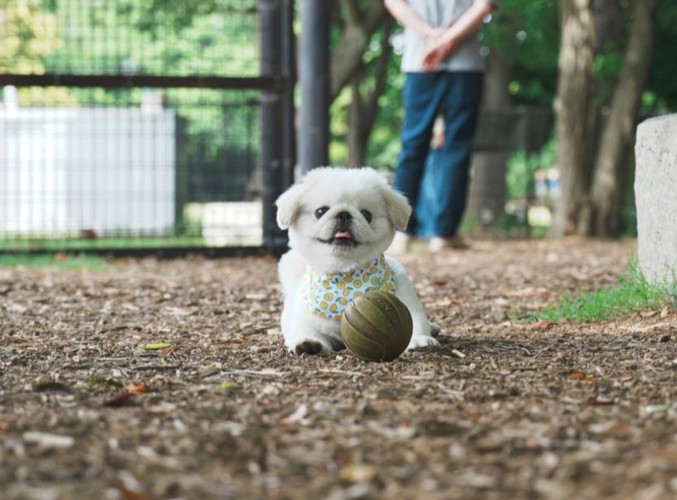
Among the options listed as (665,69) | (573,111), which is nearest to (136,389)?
(573,111)

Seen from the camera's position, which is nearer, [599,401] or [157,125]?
[599,401]

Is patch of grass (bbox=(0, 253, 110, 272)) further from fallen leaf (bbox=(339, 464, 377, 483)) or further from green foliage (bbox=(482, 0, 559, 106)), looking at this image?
green foliage (bbox=(482, 0, 559, 106))

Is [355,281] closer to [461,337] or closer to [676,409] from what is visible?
[461,337]

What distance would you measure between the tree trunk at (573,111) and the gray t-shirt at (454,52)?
3208 millimetres

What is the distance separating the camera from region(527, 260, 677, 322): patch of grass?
5.71 meters

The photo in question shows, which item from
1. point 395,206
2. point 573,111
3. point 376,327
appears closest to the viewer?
point 376,327

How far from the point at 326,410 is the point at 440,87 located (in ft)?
20.4

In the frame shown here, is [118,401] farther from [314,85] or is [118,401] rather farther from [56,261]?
[56,261]

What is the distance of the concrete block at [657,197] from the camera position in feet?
18.4

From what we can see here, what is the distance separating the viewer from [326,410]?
139 inches

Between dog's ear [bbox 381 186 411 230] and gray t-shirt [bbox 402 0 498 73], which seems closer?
dog's ear [bbox 381 186 411 230]

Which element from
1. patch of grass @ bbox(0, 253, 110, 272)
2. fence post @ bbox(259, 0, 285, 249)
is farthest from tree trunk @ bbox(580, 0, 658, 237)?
patch of grass @ bbox(0, 253, 110, 272)

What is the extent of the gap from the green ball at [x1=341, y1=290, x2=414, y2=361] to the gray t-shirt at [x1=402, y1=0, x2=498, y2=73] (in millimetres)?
5119

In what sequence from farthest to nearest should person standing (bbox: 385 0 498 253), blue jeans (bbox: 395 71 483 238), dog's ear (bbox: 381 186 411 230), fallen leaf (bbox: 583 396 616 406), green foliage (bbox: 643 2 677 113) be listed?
green foliage (bbox: 643 2 677 113)
blue jeans (bbox: 395 71 483 238)
person standing (bbox: 385 0 498 253)
dog's ear (bbox: 381 186 411 230)
fallen leaf (bbox: 583 396 616 406)
